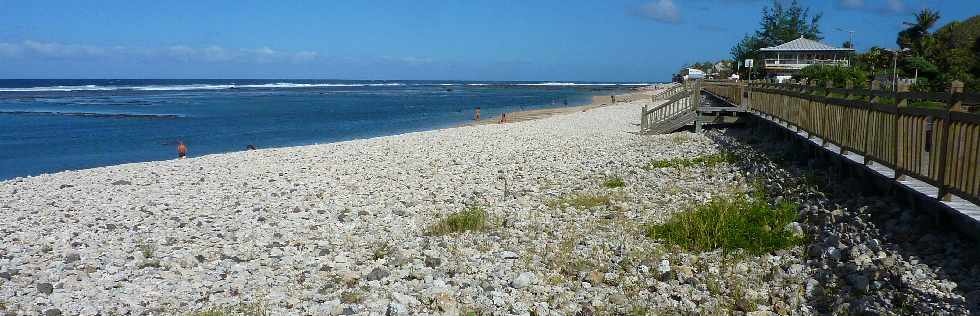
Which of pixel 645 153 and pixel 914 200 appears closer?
pixel 914 200

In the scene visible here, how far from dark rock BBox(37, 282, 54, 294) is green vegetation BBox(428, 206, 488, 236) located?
15.5 ft

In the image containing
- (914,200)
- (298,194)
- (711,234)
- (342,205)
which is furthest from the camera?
(298,194)

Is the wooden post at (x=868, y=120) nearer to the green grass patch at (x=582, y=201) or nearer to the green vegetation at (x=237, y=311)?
the green grass patch at (x=582, y=201)

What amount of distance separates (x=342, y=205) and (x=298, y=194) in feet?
5.55

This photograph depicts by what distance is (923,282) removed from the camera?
5.60 m

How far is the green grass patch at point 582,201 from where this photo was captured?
11102mm

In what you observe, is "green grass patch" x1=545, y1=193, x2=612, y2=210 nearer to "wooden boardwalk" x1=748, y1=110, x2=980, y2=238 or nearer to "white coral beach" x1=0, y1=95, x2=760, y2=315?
"white coral beach" x1=0, y1=95, x2=760, y2=315

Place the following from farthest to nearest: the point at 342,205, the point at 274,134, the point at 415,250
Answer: the point at 274,134 → the point at 342,205 → the point at 415,250

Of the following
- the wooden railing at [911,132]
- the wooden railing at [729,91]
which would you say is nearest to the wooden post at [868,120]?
the wooden railing at [911,132]

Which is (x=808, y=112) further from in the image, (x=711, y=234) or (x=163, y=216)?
(x=163, y=216)

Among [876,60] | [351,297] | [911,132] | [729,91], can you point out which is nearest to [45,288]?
[351,297]

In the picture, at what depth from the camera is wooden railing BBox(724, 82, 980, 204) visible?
6168 mm

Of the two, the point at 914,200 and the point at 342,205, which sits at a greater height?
the point at 914,200

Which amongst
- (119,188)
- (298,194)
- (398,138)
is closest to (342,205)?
(298,194)
